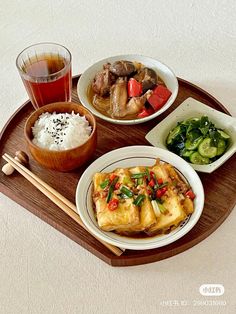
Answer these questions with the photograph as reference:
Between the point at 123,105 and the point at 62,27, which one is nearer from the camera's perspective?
the point at 123,105

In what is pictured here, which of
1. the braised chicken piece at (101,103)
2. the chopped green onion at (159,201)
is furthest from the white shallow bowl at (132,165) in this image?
the braised chicken piece at (101,103)

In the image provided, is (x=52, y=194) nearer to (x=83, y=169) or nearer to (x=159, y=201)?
(x=83, y=169)

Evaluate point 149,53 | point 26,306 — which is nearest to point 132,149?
point 26,306

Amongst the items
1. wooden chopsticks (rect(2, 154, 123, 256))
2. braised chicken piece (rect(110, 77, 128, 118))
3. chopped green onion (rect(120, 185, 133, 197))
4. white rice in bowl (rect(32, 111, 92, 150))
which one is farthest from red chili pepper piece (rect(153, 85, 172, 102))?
wooden chopsticks (rect(2, 154, 123, 256))

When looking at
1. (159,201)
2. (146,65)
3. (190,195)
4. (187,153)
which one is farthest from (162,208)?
(146,65)

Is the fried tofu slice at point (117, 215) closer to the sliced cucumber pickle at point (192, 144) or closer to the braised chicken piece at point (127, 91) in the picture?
the sliced cucumber pickle at point (192, 144)

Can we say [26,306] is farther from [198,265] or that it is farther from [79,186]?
[198,265]
